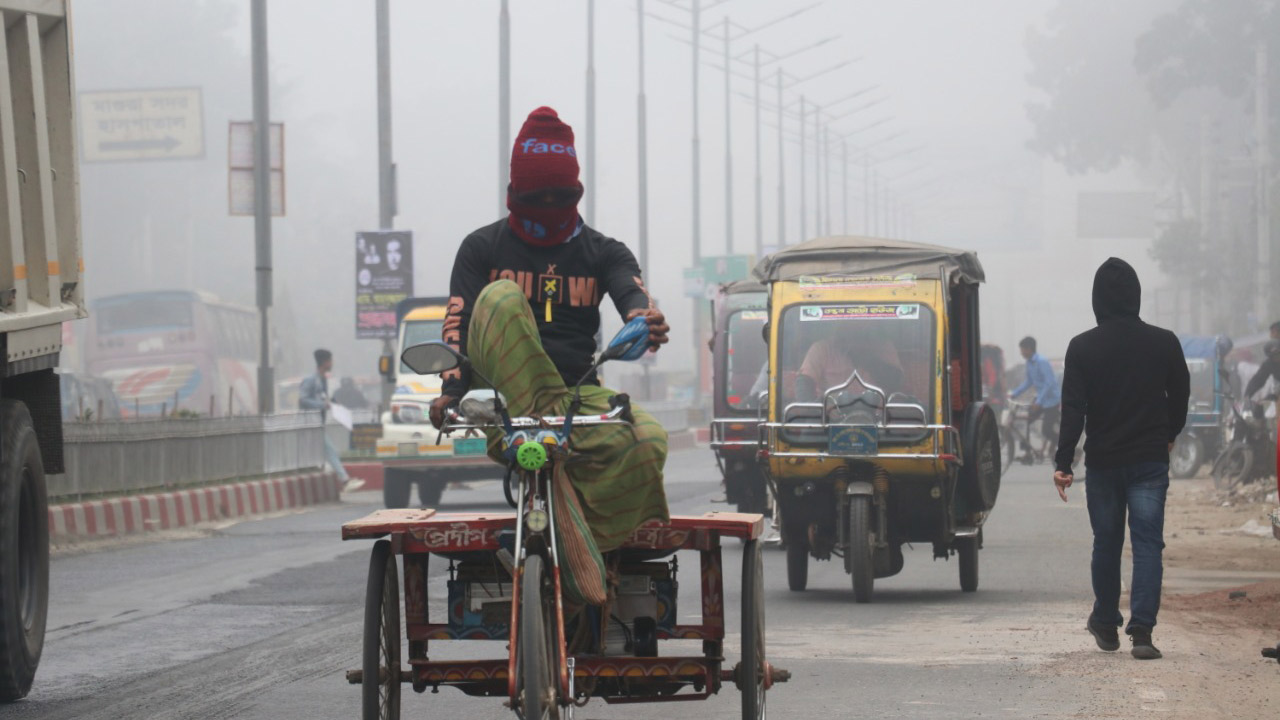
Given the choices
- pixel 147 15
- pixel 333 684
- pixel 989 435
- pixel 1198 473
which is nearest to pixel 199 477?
pixel 989 435

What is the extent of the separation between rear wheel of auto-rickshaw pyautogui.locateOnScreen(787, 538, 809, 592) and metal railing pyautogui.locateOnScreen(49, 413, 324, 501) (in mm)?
7543

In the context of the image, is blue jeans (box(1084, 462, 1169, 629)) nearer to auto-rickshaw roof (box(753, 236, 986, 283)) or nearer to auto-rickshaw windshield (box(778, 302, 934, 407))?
auto-rickshaw windshield (box(778, 302, 934, 407))

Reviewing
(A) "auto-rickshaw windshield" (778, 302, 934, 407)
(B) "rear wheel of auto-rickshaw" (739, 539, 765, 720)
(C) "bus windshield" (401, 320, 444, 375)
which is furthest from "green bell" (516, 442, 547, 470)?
(C) "bus windshield" (401, 320, 444, 375)

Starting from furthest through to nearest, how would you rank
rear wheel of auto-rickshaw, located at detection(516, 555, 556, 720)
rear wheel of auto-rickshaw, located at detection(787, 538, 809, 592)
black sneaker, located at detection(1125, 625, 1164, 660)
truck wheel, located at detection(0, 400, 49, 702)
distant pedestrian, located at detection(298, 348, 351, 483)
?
distant pedestrian, located at detection(298, 348, 351, 483)
rear wheel of auto-rickshaw, located at detection(787, 538, 809, 592)
black sneaker, located at detection(1125, 625, 1164, 660)
truck wheel, located at detection(0, 400, 49, 702)
rear wheel of auto-rickshaw, located at detection(516, 555, 556, 720)

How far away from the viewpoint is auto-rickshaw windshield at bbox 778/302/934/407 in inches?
515

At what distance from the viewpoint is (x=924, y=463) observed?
12484mm

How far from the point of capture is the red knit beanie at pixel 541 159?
6.20 m

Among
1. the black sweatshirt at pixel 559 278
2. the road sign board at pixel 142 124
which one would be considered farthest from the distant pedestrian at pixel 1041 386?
the road sign board at pixel 142 124

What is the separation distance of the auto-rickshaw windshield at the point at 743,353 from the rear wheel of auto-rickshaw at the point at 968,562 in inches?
219

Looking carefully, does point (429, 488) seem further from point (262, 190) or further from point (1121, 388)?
point (1121, 388)

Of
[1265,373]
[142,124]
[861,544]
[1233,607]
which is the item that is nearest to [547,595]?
[861,544]

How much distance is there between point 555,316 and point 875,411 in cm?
664

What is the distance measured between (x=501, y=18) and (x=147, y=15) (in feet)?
183

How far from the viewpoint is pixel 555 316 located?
6.36 meters
